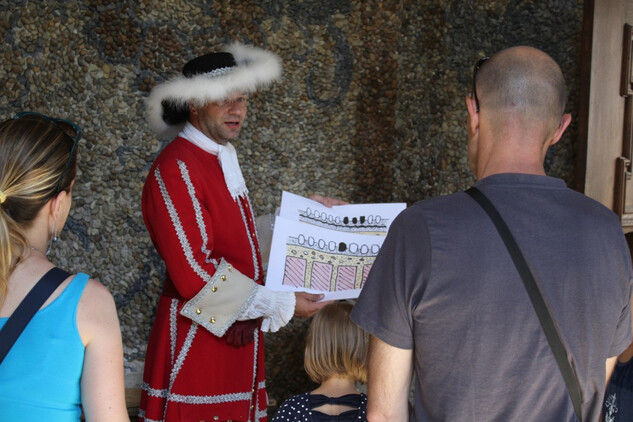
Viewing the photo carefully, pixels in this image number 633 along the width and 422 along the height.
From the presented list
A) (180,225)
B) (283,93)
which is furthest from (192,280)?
(283,93)

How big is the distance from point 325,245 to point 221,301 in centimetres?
44

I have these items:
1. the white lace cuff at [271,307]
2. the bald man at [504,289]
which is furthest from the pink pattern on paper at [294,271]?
the bald man at [504,289]

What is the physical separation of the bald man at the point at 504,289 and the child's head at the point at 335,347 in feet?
2.72

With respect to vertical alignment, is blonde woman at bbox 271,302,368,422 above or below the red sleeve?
below

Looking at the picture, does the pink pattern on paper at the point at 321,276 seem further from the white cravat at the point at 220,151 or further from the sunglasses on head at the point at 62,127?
the sunglasses on head at the point at 62,127

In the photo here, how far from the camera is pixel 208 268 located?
6.81 ft

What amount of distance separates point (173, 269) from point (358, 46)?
1899 millimetres

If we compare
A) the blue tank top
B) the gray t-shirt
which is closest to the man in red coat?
the blue tank top

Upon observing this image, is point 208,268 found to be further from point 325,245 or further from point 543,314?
point 543,314

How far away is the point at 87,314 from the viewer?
1264 millimetres

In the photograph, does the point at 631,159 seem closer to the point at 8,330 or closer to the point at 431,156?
the point at 431,156

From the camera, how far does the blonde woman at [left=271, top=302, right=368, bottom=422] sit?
205 cm

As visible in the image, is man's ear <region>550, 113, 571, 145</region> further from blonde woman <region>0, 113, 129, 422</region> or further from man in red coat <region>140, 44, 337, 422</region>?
man in red coat <region>140, 44, 337, 422</region>

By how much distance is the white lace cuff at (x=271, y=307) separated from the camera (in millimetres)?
2133
